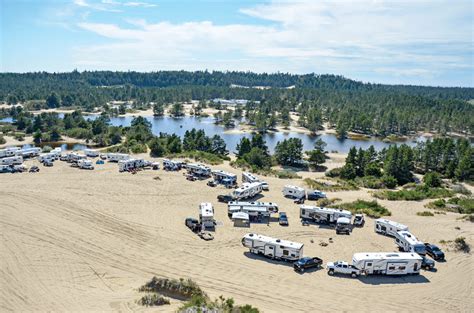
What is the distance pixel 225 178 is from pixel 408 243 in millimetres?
17946

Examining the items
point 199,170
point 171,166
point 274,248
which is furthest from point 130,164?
point 274,248

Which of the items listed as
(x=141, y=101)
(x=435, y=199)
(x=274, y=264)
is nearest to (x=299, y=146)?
(x=435, y=199)

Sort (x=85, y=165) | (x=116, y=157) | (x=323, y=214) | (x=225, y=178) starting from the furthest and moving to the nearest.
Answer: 1. (x=116, y=157)
2. (x=85, y=165)
3. (x=225, y=178)
4. (x=323, y=214)

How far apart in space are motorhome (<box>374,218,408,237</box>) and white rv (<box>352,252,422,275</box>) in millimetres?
4363

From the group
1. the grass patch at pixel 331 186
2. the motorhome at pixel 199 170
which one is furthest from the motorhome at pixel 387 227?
the motorhome at pixel 199 170

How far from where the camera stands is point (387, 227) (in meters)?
26.5

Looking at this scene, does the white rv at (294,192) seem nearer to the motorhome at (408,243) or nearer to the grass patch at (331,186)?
the grass patch at (331,186)

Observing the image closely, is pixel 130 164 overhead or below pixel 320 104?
below

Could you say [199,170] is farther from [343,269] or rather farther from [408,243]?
[408,243]

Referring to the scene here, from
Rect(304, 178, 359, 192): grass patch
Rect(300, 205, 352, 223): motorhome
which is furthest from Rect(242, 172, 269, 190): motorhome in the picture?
Rect(300, 205, 352, 223): motorhome

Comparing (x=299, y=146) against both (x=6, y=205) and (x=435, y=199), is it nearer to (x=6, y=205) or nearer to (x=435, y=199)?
(x=435, y=199)

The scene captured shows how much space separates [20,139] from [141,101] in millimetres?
72107

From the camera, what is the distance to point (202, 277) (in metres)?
20.6

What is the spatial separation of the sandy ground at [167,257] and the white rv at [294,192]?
74 cm
